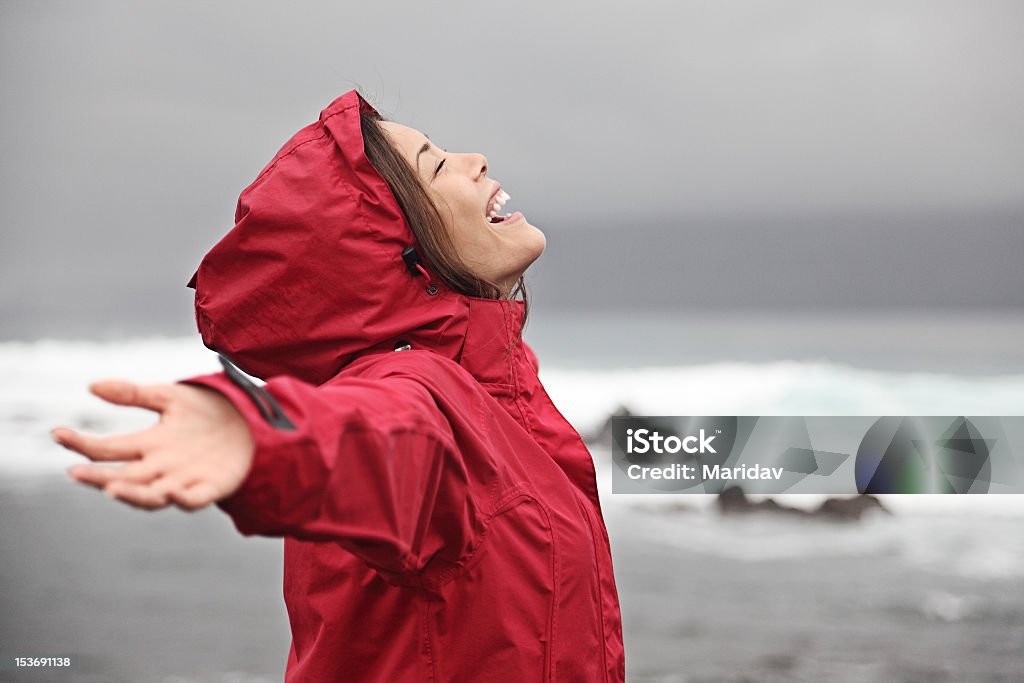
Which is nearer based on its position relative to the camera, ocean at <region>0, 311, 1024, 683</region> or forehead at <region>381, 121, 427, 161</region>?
forehead at <region>381, 121, 427, 161</region>

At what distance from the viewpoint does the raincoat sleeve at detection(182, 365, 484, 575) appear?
16.0 inches

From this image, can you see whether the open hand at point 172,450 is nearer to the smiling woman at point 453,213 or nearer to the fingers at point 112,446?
the fingers at point 112,446

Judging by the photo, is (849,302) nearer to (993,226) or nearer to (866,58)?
(993,226)

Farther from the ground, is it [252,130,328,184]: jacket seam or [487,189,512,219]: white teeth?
[252,130,328,184]: jacket seam

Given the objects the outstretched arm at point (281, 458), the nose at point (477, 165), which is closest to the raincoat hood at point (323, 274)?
the nose at point (477, 165)

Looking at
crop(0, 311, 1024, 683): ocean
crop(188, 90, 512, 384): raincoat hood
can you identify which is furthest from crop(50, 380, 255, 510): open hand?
crop(0, 311, 1024, 683): ocean

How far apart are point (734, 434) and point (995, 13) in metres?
0.86

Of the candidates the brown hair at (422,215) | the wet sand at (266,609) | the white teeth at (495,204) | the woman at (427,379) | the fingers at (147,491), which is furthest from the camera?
the wet sand at (266,609)

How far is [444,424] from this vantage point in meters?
0.57

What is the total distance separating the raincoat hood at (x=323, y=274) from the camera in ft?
2.45

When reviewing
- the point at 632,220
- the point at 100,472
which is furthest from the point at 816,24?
the point at 100,472

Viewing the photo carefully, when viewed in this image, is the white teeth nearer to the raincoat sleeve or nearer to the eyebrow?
the eyebrow

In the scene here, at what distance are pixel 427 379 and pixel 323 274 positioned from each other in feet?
0.63

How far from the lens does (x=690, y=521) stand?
5.55 ft
